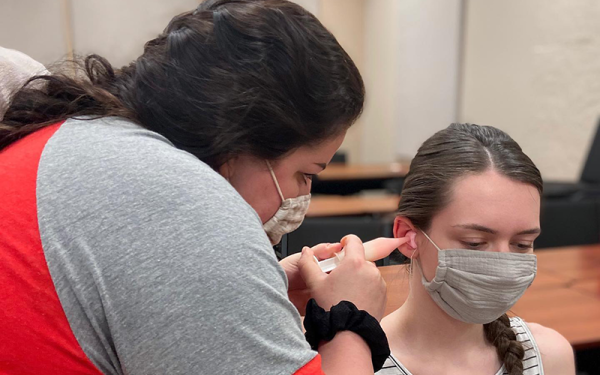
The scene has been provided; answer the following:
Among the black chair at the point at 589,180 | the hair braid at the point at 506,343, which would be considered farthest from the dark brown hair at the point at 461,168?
the black chair at the point at 589,180

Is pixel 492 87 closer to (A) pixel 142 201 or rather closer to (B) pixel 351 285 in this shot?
(B) pixel 351 285

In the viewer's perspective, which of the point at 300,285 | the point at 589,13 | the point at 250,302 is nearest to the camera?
the point at 250,302

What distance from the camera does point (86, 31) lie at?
240 centimetres

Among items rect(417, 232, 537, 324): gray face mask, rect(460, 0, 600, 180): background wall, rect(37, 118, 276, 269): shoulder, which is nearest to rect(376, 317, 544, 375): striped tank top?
rect(417, 232, 537, 324): gray face mask

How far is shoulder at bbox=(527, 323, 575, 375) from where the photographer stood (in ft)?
3.58

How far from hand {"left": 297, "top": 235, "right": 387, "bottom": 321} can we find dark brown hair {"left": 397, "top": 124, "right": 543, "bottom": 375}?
0.27 m

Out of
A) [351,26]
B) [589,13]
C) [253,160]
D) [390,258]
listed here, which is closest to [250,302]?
[253,160]

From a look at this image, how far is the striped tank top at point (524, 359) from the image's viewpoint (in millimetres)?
1036

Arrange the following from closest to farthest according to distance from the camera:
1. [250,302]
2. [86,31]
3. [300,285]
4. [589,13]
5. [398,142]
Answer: [250,302] → [300,285] → [86,31] → [589,13] → [398,142]

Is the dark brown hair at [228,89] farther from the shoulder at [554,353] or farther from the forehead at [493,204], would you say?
the shoulder at [554,353]

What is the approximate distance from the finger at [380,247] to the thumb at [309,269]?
10 centimetres

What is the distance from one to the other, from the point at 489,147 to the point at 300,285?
459 mm

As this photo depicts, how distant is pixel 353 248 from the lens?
32.9 inches

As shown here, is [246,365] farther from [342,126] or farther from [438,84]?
[438,84]
